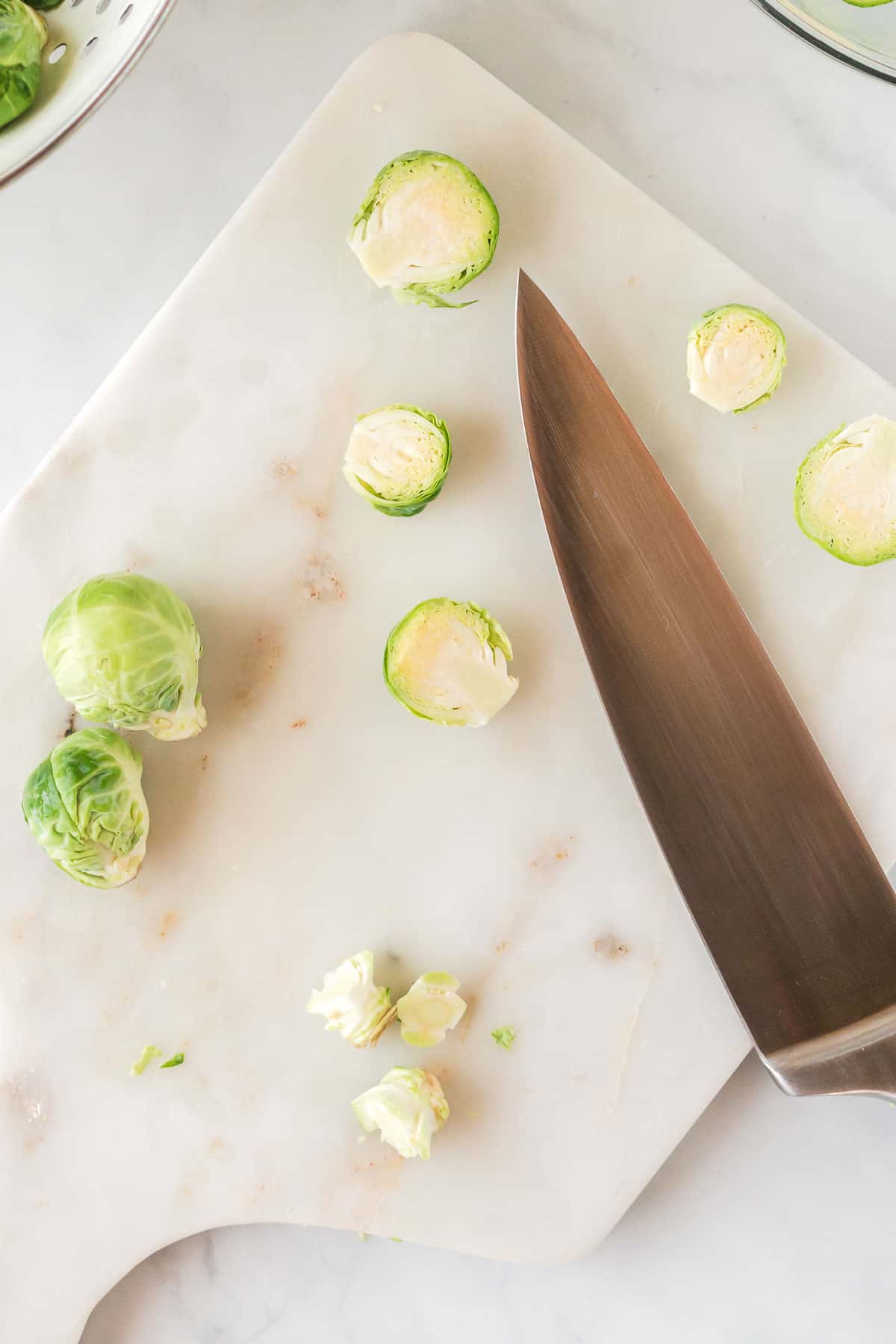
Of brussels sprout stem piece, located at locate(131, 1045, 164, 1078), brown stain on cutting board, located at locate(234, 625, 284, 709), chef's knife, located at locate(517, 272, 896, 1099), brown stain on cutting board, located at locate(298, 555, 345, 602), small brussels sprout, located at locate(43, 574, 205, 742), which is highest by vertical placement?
chef's knife, located at locate(517, 272, 896, 1099)

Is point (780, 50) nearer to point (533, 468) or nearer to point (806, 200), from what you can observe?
point (806, 200)

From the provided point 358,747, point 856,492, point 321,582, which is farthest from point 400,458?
point 856,492

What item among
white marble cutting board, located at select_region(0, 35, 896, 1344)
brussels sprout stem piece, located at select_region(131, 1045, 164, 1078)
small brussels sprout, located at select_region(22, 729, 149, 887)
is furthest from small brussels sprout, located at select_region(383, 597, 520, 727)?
brussels sprout stem piece, located at select_region(131, 1045, 164, 1078)

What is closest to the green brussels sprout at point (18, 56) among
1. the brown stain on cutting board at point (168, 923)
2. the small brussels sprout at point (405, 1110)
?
the brown stain on cutting board at point (168, 923)

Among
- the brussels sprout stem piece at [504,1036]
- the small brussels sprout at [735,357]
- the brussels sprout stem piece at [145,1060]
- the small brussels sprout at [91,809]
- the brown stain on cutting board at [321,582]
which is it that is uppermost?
the small brussels sprout at [735,357]

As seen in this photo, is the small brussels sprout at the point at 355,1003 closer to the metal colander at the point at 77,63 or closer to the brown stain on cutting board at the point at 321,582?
the brown stain on cutting board at the point at 321,582

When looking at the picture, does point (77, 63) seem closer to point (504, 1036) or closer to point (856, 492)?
point (856, 492)

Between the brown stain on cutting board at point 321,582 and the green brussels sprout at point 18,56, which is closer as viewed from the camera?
the green brussels sprout at point 18,56

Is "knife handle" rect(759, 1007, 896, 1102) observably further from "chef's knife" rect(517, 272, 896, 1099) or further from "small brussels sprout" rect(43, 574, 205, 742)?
"small brussels sprout" rect(43, 574, 205, 742)

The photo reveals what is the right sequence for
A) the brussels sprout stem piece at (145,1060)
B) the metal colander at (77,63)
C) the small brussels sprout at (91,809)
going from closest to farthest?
the metal colander at (77,63) → the small brussels sprout at (91,809) → the brussels sprout stem piece at (145,1060)
